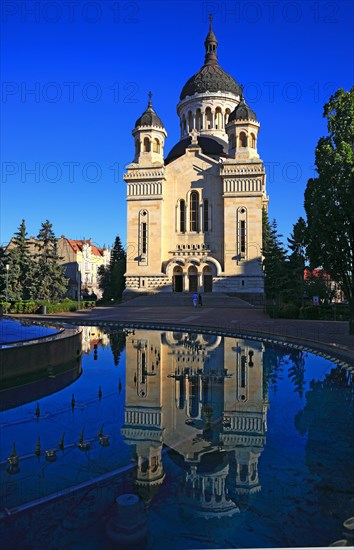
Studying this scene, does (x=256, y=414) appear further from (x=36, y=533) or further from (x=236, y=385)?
(x=36, y=533)

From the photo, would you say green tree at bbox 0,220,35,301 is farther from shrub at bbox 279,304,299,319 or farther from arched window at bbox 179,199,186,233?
shrub at bbox 279,304,299,319

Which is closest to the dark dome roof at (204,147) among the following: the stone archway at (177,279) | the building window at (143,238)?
the building window at (143,238)

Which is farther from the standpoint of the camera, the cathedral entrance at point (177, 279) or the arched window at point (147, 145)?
the arched window at point (147, 145)

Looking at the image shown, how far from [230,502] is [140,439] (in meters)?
1.90

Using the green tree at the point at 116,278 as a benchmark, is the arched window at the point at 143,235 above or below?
above

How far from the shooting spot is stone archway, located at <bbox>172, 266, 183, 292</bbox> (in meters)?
47.1

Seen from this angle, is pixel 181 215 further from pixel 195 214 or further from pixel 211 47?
pixel 211 47

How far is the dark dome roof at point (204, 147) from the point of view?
171 feet

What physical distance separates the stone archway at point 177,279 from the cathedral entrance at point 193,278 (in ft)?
3.72

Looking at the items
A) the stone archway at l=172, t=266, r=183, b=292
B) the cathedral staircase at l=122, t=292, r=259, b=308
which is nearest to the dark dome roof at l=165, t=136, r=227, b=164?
the stone archway at l=172, t=266, r=183, b=292

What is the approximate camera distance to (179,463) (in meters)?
4.89

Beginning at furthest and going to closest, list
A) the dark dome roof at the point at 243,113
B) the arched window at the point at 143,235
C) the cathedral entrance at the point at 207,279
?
the arched window at the point at 143,235 → the dark dome roof at the point at 243,113 → the cathedral entrance at the point at 207,279

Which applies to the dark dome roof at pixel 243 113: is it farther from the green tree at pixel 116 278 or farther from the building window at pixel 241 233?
the green tree at pixel 116 278

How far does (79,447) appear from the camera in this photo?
5305mm
